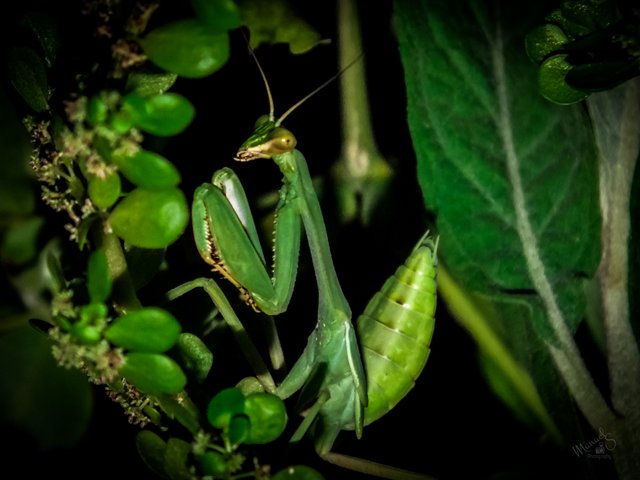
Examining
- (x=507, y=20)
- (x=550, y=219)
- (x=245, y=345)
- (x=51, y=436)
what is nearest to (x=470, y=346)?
(x=550, y=219)

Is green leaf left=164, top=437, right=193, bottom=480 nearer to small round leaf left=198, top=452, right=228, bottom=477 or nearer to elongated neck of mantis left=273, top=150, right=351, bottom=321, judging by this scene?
small round leaf left=198, top=452, right=228, bottom=477

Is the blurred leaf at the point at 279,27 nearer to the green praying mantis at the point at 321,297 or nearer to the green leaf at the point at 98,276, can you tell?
the green praying mantis at the point at 321,297

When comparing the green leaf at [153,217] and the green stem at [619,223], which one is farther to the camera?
the green stem at [619,223]

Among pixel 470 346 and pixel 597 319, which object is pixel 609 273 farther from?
pixel 470 346

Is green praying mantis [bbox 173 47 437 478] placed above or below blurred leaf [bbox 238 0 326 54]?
below

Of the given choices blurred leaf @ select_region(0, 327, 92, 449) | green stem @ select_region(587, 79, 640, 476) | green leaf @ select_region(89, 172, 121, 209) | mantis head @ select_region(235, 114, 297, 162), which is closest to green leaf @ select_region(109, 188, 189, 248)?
green leaf @ select_region(89, 172, 121, 209)

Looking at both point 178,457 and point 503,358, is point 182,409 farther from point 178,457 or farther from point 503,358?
point 503,358

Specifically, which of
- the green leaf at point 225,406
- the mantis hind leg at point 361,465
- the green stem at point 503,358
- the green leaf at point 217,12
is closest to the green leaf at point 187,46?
the green leaf at point 217,12
